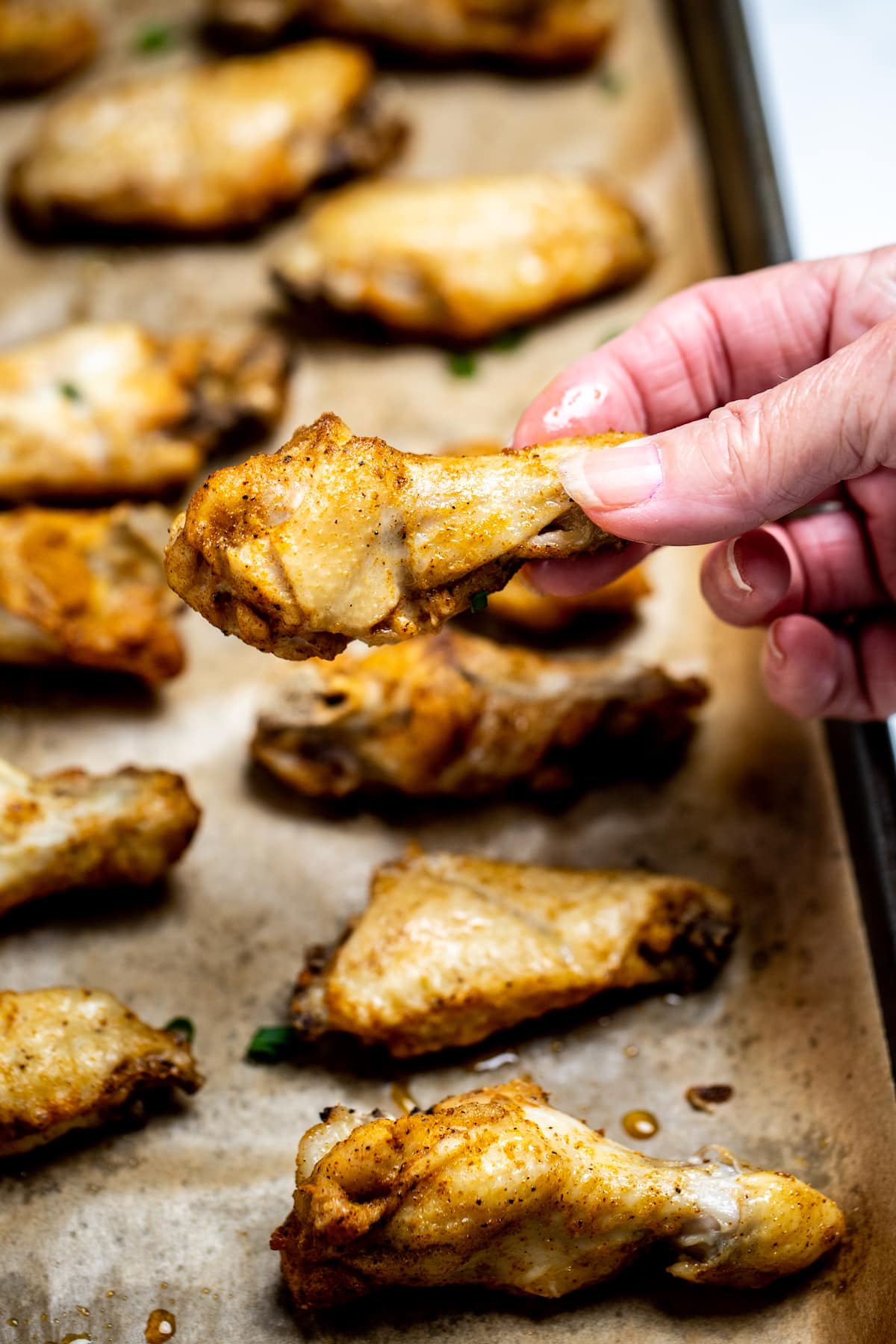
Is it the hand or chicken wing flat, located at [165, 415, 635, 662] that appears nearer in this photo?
chicken wing flat, located at [165, 415, 635, 662]

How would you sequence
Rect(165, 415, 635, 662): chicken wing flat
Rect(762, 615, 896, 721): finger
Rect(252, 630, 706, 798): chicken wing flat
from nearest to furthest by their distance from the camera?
Rect(165, 415, 635, 662): chicken wing flat
Rect(762, 615, 896, 721): finger
Rect(252, 630, 706, 798): chicken wing flat

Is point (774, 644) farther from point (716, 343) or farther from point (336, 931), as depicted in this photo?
point (336, 931)

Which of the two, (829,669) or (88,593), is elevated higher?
(88,593)

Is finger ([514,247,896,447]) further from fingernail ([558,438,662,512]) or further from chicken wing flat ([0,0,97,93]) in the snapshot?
chicken wing flat ([0,0,97,93])

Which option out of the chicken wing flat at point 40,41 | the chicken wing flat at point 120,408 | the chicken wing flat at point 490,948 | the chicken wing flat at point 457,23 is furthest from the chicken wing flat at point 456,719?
the chicken wing flat at point 40,41

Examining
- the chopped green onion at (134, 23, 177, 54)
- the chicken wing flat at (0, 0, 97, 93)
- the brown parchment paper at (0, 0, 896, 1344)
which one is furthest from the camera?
the chopped green onion at (134, 23, 177, 54)

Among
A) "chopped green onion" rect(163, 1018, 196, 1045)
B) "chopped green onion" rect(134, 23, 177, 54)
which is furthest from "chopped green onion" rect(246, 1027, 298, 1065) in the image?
"chopped green onion" rect(134, 23, 177, 54)

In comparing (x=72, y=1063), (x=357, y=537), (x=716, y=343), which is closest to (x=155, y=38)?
(x=716, y=343)

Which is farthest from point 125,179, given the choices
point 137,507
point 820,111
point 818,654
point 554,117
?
point 820,111
